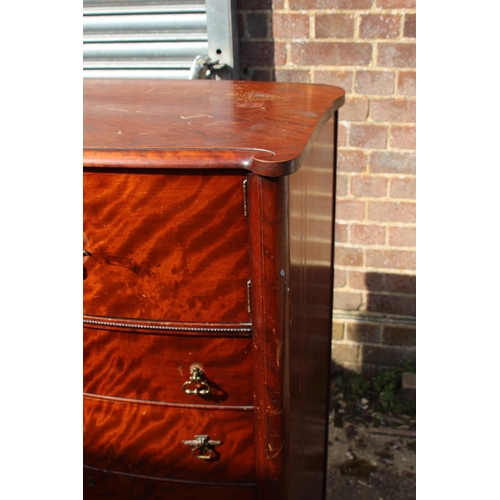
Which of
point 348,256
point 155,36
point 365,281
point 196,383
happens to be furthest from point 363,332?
point 196,383

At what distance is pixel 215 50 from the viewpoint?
7.91 feet

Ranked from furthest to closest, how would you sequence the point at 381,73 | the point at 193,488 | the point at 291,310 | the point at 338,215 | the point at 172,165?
1. the point at 338,215
2. the point at 381,73
3. the point at 193,488
4. the point at 291,310
5. the point at 172,165

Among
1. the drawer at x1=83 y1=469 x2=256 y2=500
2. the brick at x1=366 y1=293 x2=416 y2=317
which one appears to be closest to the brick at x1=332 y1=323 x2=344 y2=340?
the brick at x1=366 y1=293 x2=416 y2=317

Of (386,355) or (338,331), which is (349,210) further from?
(386,355)

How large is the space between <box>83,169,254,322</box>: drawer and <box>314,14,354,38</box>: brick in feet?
4.82

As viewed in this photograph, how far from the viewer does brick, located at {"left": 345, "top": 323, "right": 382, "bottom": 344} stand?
9.04ft

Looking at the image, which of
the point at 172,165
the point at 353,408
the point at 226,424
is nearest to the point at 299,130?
the point at 172,165

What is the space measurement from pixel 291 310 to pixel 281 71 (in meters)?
1.44

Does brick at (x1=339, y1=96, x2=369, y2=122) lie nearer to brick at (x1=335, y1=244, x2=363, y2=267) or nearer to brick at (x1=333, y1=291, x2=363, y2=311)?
brick at (x1=335, y1=244, x2=363, y2=267)

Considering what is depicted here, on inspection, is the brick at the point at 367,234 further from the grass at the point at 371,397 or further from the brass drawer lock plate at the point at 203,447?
the brass drawer lock plate at the point at 203,447

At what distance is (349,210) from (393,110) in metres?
0.43

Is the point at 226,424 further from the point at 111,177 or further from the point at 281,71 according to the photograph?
the point at 281,71

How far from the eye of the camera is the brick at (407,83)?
2.39m

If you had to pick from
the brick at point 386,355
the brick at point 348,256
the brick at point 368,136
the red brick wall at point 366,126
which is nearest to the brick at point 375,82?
the red brick wall at point 366,126
